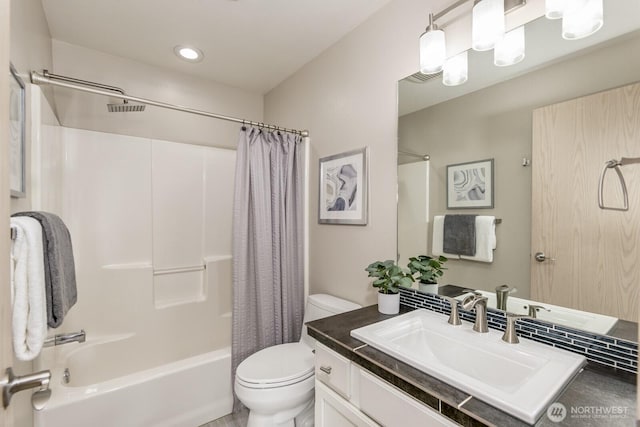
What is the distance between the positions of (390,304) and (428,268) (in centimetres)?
25

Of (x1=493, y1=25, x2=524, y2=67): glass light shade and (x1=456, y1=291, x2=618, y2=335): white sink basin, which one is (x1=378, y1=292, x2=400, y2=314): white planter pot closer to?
(x1=456, y1=291, x2=618, y2=335): white sink basin

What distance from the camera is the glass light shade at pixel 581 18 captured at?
916mm

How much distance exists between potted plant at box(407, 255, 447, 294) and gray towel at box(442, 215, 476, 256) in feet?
0.24

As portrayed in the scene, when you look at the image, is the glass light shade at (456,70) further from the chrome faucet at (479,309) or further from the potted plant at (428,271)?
the chrome faucet at (479,309)

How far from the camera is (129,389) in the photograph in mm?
1600

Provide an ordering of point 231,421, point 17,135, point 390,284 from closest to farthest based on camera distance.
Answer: point 17,135, point 390,284, point 231,421

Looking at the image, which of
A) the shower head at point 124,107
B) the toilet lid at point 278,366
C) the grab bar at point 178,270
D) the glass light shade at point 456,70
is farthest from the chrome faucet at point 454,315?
the shower head at point 124,107

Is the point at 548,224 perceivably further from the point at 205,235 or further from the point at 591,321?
the point at 205,235

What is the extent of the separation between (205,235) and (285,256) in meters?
0.78

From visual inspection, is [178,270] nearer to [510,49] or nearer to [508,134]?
[508,134]

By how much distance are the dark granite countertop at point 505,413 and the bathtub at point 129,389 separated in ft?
4.30

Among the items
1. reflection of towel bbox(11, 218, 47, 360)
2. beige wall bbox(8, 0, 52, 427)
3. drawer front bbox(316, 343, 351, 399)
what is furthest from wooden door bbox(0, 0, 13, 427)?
drawer front bbox(316, 343, 351, 399)

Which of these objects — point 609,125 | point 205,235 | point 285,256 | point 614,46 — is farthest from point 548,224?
point 205,235

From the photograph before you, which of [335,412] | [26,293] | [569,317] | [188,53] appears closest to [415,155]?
[569,317]
